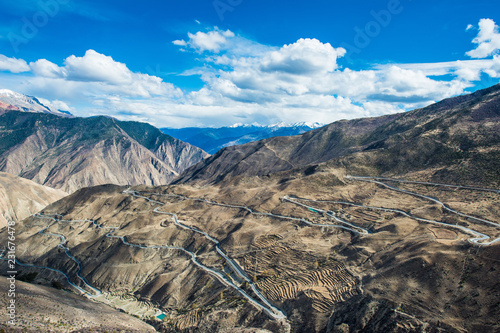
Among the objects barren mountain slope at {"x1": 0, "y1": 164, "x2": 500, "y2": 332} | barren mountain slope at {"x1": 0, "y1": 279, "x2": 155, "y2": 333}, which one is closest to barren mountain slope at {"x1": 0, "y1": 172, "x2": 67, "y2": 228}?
barren mountain slope at {"x1": 0, "y1": 164, "x2": 500, "y2": 332}

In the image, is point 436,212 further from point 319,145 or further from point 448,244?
point 319,145

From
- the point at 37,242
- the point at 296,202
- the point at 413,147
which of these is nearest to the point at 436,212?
the point at 296,202

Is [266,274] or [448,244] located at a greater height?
[448,244]

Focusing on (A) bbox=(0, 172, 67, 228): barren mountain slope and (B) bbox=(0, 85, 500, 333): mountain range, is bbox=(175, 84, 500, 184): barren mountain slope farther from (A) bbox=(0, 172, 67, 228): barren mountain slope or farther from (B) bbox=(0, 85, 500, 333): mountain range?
(A) bbox=(0, 172, 67, 228): barren mountain slope

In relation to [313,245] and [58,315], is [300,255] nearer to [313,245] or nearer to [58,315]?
[313,245]

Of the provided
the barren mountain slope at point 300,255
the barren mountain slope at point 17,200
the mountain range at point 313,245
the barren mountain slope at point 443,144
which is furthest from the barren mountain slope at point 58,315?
the barren mountain slope at point 17,200

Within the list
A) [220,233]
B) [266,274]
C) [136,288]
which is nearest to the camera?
[266,274]

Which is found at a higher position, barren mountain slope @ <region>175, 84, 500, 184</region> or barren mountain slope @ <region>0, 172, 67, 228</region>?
barren mountain slope @ <region>175, 84, 500, 184</region>
